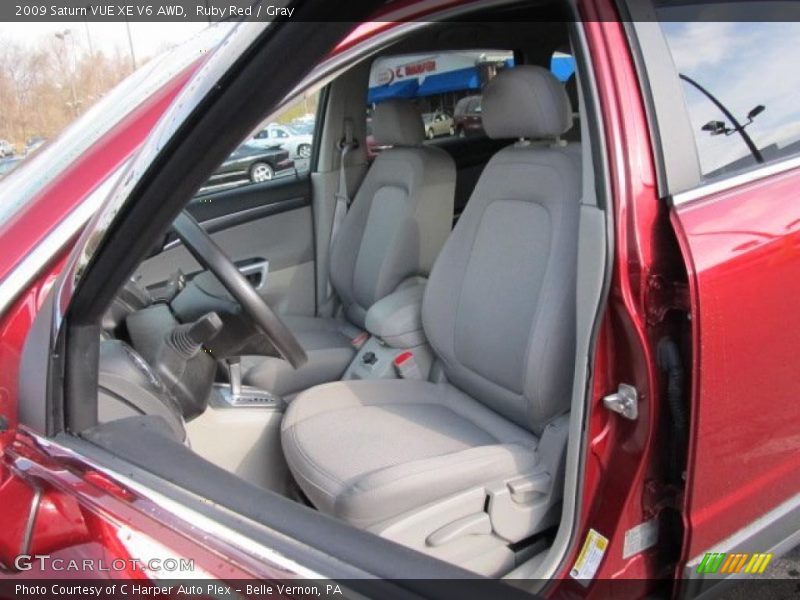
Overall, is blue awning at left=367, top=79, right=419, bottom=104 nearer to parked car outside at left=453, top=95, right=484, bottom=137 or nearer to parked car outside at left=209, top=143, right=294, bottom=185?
parked car outside at left=453, top=95, right=484, bottom=137

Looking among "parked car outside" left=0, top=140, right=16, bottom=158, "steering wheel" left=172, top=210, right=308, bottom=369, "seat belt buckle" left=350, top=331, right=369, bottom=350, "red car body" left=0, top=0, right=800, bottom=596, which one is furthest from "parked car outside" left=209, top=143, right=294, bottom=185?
"red car body" left=0, top=0, right=800, bottom=596

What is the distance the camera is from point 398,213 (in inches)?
109

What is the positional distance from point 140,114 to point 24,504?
708 mm

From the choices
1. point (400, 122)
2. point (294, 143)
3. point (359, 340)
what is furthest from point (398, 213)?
point (294, 143)

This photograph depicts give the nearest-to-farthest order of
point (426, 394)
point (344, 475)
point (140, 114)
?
point (140, 114) → point (344, 475) → point (426, 394)

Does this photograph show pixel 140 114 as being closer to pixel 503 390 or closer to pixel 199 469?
pixel 199 469

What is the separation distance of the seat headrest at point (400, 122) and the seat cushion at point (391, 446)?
3.80ft

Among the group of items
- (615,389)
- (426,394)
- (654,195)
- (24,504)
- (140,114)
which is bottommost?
(426,394)

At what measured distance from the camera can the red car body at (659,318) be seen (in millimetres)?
1190

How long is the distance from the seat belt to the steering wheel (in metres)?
1.60

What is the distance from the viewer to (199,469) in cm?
95

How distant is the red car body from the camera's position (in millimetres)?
1190

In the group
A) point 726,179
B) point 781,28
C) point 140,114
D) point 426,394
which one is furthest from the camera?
point 426,394

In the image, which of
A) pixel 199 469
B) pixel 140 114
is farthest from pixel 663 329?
pixel 140 114
